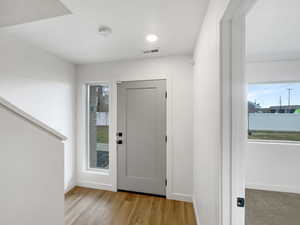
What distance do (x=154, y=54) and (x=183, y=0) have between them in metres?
1.18

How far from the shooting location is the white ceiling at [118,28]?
133cm

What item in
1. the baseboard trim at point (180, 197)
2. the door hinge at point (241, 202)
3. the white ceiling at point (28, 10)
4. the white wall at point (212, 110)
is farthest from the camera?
the baseboard trim at point (180, 197)

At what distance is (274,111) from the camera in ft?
9.23

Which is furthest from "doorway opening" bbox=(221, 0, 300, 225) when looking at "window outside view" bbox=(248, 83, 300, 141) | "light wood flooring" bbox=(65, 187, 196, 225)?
"light wood flooring" bbox=(65, 187, 196, 225)

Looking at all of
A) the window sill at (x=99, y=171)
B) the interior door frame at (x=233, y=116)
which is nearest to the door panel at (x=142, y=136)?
the window sill at (x=99, y=171)

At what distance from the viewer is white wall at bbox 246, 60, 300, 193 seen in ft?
8.65

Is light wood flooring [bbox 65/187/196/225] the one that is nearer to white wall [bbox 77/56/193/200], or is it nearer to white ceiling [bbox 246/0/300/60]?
white wall [bbox 77/56/193/200]

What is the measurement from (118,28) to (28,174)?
1.68 metres

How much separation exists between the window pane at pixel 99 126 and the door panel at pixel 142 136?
1.19ft

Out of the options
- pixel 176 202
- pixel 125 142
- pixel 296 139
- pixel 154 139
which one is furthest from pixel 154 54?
pixel 296 139

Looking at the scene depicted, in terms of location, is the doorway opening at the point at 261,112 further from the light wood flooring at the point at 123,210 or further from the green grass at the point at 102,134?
the green grass at the point at 102,134

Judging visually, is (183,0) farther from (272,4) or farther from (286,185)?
(286,185)

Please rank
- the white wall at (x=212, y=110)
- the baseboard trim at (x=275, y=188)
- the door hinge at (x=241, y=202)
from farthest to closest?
the baseboard trim at (x=275, y=188) → the white wall at (x=212, y=110) → the door hinge at (x=241, y=202)

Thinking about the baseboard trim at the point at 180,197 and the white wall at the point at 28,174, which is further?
the baseboard trim at the point at 180,197
